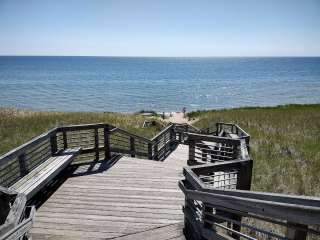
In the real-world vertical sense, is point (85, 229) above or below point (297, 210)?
below

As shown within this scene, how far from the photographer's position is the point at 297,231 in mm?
2566

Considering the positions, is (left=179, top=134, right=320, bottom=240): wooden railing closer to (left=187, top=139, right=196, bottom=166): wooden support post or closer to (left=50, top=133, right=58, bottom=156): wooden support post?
(left=187, top=139, right=196, bottom=166): wooden support post

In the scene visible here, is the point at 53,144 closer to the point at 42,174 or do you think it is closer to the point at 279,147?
the point at 42,174

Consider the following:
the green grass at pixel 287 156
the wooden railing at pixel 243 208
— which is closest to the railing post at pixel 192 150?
the green grass at pixel 287 156

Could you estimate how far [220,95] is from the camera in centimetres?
6338

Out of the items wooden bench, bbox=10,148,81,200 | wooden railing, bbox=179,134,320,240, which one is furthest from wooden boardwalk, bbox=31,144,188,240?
wooden railing, bbox=179,134,320,240

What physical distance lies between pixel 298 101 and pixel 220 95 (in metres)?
16.8

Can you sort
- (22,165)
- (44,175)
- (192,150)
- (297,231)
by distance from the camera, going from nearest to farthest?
(297,231)
(22,165)
(44,175)
(192,150)

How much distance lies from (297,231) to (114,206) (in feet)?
13.1

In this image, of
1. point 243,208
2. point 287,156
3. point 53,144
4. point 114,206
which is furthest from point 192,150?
point 287,156

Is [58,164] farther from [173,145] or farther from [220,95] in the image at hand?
[220,95]

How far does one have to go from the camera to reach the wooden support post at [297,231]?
8.21 ft

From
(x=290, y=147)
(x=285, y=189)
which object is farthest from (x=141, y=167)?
(x=290, y=147)

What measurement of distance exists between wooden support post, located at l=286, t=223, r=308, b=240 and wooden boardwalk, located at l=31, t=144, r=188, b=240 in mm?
2431
